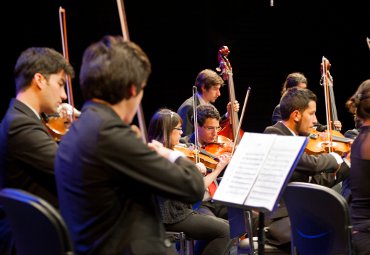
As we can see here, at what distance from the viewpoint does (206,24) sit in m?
6.75

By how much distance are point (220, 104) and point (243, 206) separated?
4.65 meters

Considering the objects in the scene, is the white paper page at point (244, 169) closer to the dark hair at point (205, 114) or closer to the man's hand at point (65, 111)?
the man's hand at point (65, 111)

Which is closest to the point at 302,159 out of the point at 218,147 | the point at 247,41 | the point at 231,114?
the point at 218,147

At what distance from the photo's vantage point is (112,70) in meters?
1.90

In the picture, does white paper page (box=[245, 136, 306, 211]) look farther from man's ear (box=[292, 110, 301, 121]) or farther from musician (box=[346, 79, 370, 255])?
man's ear (box=[292, 110, 301, 121])

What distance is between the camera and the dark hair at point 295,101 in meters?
3.80

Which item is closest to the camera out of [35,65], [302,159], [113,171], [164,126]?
[113,171]

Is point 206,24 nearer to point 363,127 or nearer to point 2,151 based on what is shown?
point 363,127

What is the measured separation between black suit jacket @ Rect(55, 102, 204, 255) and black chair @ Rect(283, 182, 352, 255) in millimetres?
856

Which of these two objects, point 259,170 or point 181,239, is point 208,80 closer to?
point 181,239

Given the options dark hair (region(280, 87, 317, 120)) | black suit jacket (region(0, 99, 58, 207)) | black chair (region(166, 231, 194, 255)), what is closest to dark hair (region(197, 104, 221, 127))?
dark hair (region(280, 87, 317, 120))

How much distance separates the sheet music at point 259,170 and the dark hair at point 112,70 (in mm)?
766

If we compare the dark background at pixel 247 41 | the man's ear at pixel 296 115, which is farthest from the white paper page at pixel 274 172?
the dark background at pixel 247 41

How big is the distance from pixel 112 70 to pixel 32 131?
0.65 m
